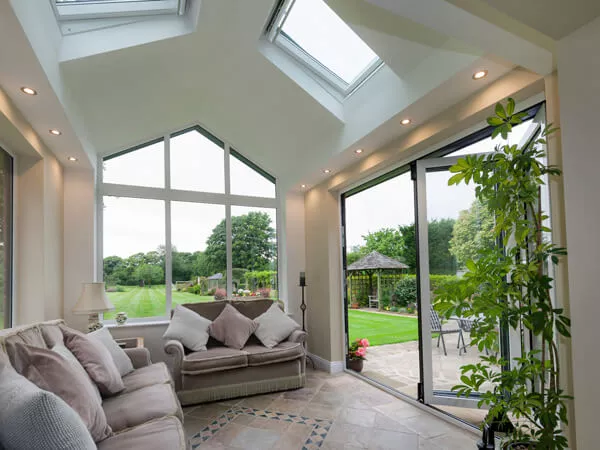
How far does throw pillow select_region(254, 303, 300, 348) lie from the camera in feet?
14.8

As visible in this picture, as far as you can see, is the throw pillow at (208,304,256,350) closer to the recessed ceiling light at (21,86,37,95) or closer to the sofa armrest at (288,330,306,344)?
the sofa armrest at (288,330,306,344)

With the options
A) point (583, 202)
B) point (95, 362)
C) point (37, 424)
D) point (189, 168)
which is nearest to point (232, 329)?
point (95, 362)

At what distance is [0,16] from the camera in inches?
75.8

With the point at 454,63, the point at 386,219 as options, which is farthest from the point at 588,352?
the point at 386,219

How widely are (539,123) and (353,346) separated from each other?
3359 mm

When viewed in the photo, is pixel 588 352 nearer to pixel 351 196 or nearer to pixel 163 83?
pixel 351 196

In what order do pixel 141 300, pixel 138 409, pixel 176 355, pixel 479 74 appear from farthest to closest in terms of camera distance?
pixel 141 300 → pixel 176 355 → pixel 479 74 → pixel 138 409

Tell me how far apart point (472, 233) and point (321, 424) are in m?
2.13

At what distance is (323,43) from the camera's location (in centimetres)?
356

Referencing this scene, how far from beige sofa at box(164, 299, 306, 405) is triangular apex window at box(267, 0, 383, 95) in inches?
116

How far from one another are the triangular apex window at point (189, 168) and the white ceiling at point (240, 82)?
231mm

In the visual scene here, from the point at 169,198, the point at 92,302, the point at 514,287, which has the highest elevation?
the point at 169,198

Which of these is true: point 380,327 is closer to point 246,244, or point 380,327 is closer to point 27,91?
point 246,244

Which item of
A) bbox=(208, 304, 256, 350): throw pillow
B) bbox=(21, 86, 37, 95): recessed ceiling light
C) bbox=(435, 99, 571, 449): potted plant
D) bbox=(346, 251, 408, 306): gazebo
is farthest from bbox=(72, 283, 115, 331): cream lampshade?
bbox=(435, 99, 571, 449): potted plant
